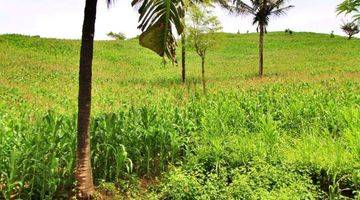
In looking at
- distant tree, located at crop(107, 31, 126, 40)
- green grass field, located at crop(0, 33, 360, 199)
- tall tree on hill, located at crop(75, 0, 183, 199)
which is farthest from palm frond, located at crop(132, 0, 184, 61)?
distant tree, located at crop(107, 31, 126, 40)

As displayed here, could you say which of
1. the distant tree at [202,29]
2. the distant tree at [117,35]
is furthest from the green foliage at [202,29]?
the distant tree at [117,35]

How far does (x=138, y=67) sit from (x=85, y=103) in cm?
3622

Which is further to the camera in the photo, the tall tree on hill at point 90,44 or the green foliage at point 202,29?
the green foliage at point 202,29

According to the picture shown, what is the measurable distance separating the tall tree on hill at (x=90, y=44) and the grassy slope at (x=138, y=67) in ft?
32.9

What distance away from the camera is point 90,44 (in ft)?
24.2

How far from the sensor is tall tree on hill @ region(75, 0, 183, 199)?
267 inches

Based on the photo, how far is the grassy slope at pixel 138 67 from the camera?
76.8 feet

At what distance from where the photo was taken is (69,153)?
27.3 ft

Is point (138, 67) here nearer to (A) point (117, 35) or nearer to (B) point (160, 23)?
(B) point (160, 23)

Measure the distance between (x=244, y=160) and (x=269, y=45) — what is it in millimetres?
58101

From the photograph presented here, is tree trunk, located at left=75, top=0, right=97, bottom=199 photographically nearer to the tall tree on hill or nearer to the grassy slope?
the tall tree on hill

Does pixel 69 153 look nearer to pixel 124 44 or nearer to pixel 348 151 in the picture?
pixel 348 151

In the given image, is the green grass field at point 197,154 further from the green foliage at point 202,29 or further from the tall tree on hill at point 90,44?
the green foliage at point 202,29

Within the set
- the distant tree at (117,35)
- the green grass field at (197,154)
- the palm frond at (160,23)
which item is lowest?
the green grass field at (197,154)
